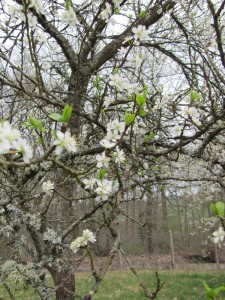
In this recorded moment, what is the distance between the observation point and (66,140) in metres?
1.06

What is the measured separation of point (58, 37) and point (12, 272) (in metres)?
2.56

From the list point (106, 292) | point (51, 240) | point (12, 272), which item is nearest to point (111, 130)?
point (51, 240)

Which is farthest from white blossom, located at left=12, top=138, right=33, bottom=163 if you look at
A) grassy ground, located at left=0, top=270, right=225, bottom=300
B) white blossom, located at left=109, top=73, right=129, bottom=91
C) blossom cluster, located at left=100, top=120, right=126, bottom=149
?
grassy ground, located at left=0, top=270, right=225, bottom=300

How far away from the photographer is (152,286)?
912 centimetres

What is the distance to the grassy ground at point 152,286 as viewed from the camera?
8258 mm

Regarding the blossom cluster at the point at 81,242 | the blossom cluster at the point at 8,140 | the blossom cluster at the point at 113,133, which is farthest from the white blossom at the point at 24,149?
the blossom cluster at the point at 81,242

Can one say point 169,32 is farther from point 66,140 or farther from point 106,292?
point 106,292

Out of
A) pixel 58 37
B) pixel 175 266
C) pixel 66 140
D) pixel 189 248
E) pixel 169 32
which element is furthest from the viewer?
pixel 189 248

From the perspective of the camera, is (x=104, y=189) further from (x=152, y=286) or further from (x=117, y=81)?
(x=152, y=286)

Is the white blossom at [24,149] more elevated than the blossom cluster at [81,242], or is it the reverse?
the white blossom at [24,149]

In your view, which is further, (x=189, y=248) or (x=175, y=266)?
(x=189, y=248)

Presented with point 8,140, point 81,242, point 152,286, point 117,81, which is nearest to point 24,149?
point 8,140

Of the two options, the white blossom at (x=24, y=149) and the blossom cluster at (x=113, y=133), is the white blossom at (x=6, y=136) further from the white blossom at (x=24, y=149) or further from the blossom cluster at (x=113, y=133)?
the blossom cluster at (x=113, y=133)

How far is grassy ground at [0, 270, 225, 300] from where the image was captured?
8258mm
